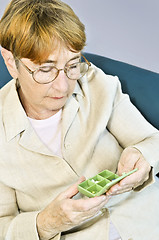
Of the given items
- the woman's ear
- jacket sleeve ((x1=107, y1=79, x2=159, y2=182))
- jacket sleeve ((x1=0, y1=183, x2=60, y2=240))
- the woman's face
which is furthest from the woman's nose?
jacket sleeve ((x1=0, y1=183, x2=60, y2=240))

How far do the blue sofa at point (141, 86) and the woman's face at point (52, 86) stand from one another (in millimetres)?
411

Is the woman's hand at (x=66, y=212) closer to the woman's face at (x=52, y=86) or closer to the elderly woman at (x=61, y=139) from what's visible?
the elderly woman at (x=61, y=139)

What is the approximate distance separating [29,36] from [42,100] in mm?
229

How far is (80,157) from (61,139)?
0.32 ft

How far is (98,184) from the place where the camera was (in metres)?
1.21

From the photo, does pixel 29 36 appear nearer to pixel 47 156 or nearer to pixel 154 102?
pixel 47 156

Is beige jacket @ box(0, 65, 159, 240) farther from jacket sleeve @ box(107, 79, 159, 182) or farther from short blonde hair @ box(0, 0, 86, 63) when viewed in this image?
short blonde hair @ box(0, 0, 86, 63)

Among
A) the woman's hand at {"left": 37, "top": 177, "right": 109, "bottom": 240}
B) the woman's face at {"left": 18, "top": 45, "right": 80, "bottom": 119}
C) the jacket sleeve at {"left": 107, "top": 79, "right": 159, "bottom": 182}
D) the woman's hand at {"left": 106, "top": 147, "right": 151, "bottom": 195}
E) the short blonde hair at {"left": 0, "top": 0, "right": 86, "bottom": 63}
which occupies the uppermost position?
the short blonde hair at {"left": 0, "top": 0, "right": 86, "bottom": 63}

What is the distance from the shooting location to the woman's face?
1.25 metres

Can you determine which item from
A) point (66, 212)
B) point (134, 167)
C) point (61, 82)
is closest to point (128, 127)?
point (134, 167)

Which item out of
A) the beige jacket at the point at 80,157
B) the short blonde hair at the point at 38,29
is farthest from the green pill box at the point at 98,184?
the short blonde hair at the point at 38,29

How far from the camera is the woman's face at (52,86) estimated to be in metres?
1.25

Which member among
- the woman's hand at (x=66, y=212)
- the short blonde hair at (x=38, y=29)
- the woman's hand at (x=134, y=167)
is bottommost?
the woman's hand at (x=66, y=212)

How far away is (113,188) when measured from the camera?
1188mm
